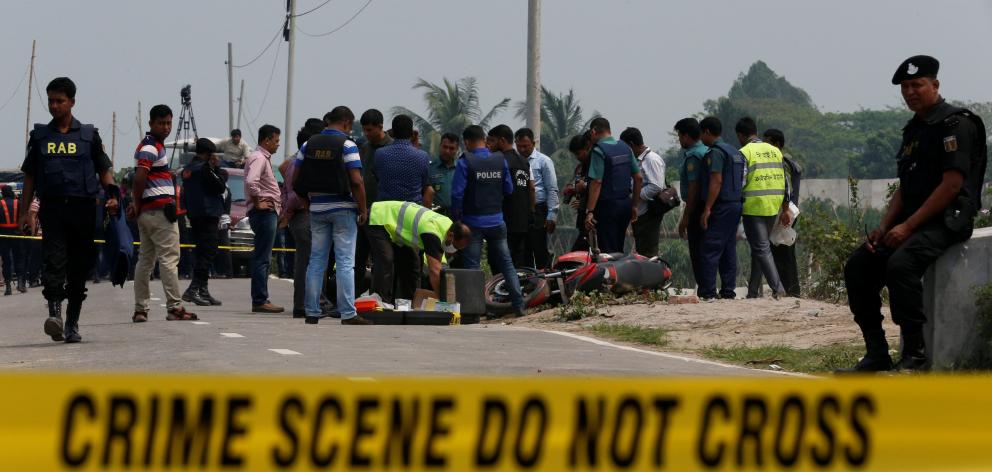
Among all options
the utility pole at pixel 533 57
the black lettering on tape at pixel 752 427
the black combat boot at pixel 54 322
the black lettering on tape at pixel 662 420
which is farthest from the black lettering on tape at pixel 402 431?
the utility pole at pixel 533 57

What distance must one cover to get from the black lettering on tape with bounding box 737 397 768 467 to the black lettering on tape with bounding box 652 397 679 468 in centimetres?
19

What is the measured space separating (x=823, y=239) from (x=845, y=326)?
175 inches

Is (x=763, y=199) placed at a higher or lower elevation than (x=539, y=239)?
higher

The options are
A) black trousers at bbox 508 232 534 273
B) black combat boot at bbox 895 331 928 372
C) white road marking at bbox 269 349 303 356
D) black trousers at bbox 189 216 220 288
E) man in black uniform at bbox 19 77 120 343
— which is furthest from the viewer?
black trousers at bbox 189 216 220 288

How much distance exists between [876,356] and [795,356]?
5.80 ft

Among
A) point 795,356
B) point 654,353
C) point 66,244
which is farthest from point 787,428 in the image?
point 66,244

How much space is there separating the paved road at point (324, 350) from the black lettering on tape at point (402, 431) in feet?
14.7

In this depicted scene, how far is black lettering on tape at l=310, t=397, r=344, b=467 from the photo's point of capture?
411 cm

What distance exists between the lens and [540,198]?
691 inches

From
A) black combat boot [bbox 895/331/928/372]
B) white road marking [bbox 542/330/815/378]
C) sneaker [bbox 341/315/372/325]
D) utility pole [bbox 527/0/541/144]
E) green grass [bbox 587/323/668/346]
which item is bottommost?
white road marking [bbox 542/330/815/378]

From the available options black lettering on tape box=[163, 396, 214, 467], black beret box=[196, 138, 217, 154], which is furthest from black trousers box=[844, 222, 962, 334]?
black beret box=[196, 138, 217, 154]

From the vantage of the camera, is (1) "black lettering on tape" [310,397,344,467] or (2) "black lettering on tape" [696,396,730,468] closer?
(1) "black lettering on tape" [310,397,344,467]

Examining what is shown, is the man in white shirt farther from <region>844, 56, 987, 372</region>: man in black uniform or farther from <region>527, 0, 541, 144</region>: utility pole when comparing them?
<region>844, 56, 987, 372</region>: man in black uniform

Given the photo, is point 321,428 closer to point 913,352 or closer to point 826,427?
point 826,427
